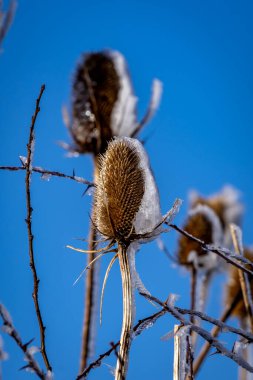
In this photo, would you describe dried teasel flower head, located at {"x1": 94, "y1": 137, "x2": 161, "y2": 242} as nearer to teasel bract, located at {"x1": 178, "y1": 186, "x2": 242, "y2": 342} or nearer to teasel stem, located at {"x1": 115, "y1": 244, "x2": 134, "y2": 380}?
teasel stem, located at {"x1": 115, "y1": 244, "x2": 134, "y2": 380}

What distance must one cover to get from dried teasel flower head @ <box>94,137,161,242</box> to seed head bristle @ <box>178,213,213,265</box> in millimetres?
3134

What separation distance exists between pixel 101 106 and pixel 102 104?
23mm

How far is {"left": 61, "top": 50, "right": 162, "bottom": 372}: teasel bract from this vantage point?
4.91m

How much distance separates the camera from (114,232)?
70.8 inches

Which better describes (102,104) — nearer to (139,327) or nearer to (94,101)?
(94,101)

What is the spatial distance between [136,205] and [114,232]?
0.39 feet

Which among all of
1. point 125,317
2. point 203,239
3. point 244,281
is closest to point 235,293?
point 203,239

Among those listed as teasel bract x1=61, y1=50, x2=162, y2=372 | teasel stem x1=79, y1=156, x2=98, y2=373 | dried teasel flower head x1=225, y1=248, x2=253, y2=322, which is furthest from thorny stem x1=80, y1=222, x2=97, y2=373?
dried teasel flower head x1=225, y1=248, x2=253, y2=322

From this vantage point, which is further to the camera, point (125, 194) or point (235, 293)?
point (235, 293)

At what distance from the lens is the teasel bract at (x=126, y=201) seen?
1741mm

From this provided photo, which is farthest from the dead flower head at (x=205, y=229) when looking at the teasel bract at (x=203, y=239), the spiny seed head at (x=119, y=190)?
the spiny seed head at (x=119, y=190)

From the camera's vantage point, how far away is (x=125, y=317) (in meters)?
1.56

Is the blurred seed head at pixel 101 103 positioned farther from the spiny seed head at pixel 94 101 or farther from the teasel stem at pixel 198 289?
the teasel stem at pixel 198 289

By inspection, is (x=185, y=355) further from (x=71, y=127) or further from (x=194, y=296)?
→ (x=71, y=127)
